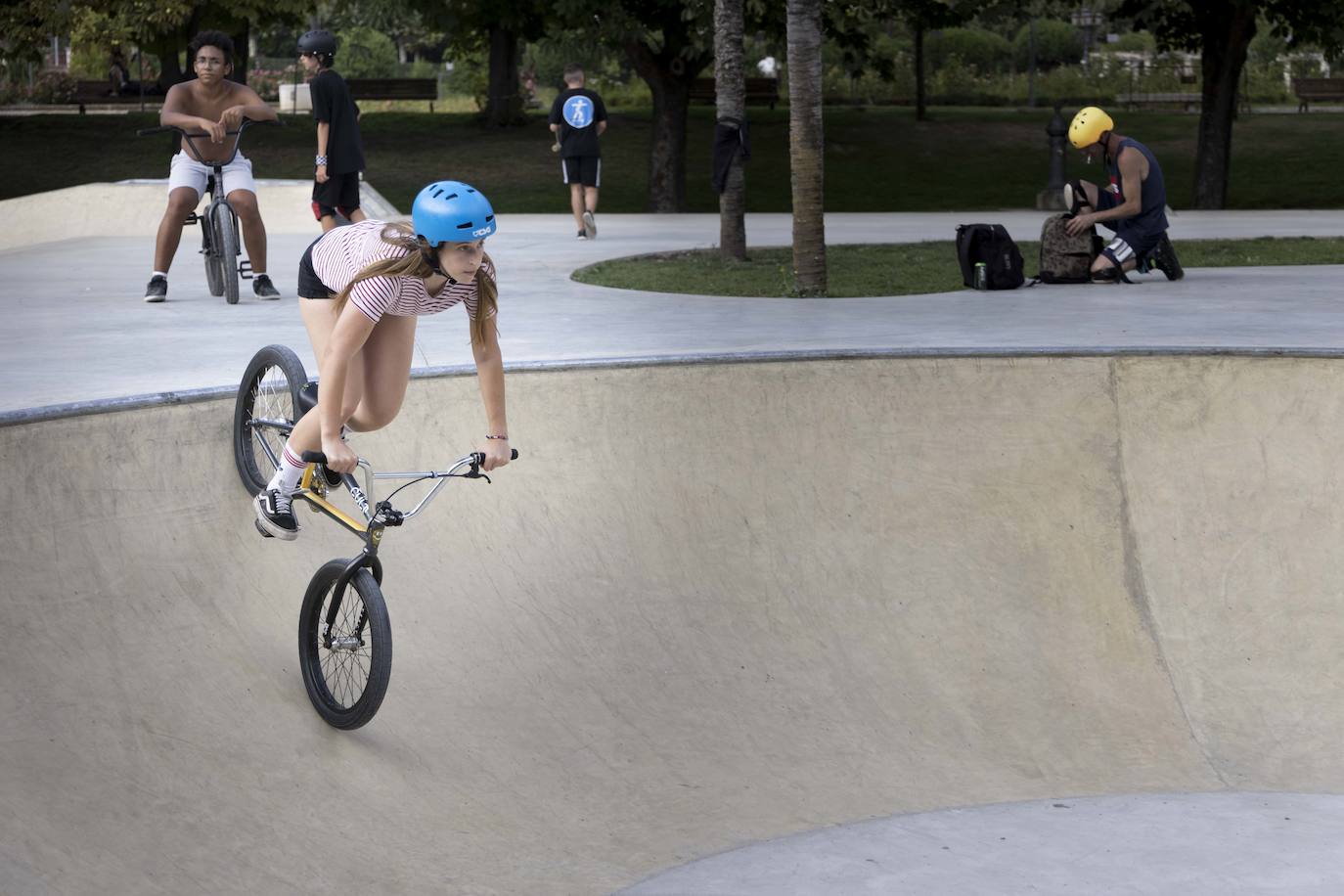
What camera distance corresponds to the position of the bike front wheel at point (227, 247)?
10.8 metres

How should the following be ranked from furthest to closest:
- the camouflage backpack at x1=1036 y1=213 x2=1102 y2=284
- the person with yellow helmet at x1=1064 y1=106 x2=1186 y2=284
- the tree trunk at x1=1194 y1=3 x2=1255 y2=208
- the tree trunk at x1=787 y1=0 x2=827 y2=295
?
1. the tree trunk at x1=1194 y1=3 x2=1255 y2=208
2. the camouflage backpack at x1=1036 y1=213 x2=1102 y2=284
3. the person with yellow helmet at x1=1064 y1=106 x2=1186 y2=284
4. the tree trunk at x1=787 y1=0 x2=827 y2=295

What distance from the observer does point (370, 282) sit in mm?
4758

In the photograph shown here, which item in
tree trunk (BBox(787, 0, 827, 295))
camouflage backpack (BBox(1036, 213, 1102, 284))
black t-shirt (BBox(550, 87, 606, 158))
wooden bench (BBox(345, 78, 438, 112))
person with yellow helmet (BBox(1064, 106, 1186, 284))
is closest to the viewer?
tree trunk (BBox(787, 0, 827, 295))

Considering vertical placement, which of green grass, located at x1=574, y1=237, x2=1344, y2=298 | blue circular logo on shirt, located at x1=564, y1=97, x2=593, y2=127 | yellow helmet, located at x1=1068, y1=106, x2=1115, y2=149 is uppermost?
blue circular logo on shirt, located at x1=564, y1=97, x2=593, y2=127

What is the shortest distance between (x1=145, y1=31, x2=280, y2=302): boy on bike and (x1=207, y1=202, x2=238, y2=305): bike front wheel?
10 centimetres

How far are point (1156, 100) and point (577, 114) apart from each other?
32034 millimetres

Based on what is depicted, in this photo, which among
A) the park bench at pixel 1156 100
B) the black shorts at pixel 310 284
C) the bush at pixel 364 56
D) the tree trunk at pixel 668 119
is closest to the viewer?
the black shorts at pixel 310 284

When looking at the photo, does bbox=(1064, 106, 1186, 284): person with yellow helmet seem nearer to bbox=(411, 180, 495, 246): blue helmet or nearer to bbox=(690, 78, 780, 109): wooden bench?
bbox=(411, 180, 495, 246): blue helmet

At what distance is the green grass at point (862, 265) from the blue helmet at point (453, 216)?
8100mm

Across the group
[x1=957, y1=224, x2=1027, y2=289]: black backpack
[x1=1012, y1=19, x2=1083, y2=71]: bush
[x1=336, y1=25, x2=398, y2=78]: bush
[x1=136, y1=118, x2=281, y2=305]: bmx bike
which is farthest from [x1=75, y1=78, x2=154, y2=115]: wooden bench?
[x1=1012, y1=19, x2=1083, y2=71]: bush

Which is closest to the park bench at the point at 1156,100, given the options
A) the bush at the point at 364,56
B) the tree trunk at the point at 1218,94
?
the tree trunk at the point at 1218,94

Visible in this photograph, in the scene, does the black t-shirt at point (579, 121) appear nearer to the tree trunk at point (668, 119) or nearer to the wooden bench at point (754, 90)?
the tree trunk at point (668, 119)

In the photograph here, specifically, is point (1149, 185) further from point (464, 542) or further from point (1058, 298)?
point (464, 542)

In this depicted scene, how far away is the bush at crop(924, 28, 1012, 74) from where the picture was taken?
54.1 meters
